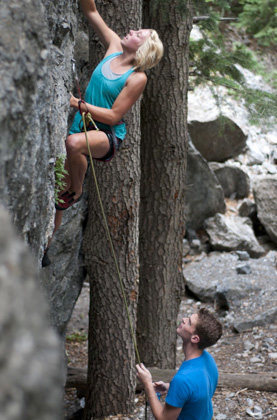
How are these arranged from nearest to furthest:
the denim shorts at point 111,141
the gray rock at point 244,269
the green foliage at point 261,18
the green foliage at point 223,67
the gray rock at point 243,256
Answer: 1. the denim shorts at point 111,141
2. the green foliage at point 223,67
3. the gray rock at point 244,269
4. the gray rock at point 243,256
5. the green foliage at point 261,18

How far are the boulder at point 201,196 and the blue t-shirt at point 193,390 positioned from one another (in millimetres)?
7420

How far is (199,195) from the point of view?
10602 mm

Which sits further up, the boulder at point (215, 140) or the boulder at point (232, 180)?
the boulder at point (215, 140)

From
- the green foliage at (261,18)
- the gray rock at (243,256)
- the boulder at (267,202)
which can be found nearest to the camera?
the gray rock at (243,256)

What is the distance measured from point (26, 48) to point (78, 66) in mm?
4246

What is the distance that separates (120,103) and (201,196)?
7482 mm

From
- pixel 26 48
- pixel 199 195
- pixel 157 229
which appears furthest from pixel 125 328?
pixel 199 195

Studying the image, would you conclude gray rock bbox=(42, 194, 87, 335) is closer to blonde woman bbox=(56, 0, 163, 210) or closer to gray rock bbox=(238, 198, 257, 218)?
blonde woman bbox=(56, 0, 163, 210)

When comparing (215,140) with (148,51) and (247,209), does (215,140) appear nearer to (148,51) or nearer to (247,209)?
(247,209)

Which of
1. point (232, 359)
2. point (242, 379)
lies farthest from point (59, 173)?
point (232, 359)

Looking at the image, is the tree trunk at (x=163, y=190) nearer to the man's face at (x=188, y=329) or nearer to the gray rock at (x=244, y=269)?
the man's face at (x=188, y=329)

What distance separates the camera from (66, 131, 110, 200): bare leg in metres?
3.34

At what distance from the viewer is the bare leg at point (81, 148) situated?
3.34 metres

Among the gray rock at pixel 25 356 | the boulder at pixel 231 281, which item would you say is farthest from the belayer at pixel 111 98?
the boulder at pixel 231 281
